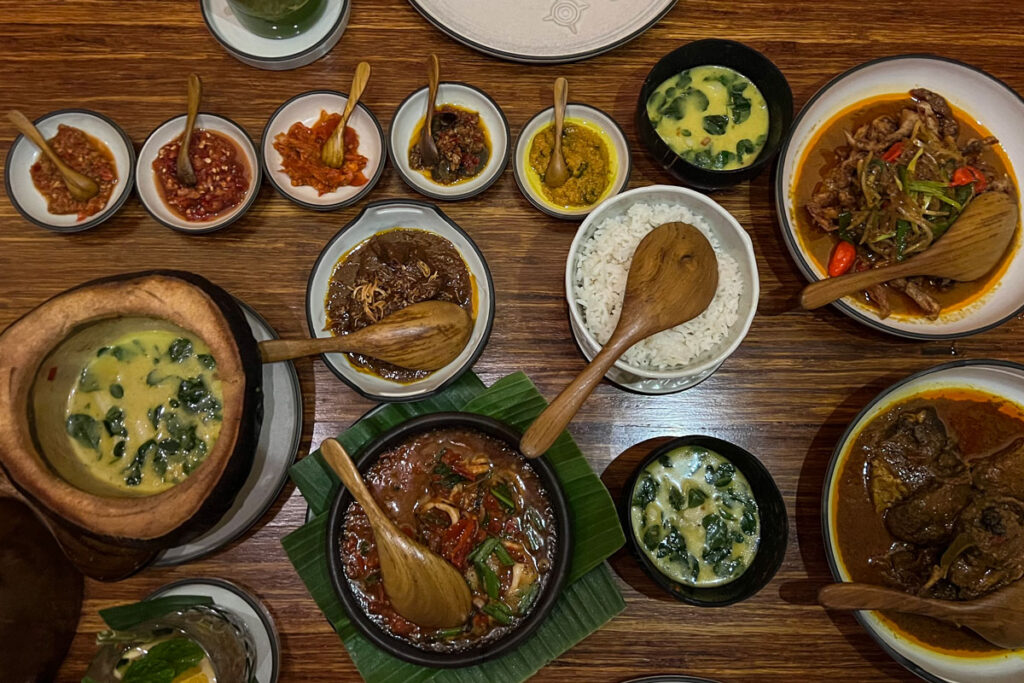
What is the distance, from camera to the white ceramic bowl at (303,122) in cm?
215

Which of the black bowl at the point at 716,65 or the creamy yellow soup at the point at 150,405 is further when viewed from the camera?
the black bowl at the point at 716,65

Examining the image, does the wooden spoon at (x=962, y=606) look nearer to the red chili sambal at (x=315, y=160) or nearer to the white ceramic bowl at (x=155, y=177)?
the red chili sambal at (x=315, y=160)

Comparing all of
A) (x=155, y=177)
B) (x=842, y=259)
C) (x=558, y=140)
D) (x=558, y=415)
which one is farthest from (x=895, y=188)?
(x=155, y=177)

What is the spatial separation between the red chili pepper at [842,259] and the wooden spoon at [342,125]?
5.38 feet

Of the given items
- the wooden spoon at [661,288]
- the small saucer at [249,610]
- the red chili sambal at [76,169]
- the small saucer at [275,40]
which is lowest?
the small saucer at [249,610]

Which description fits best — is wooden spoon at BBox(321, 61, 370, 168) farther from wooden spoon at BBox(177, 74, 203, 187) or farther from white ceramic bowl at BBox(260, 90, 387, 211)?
wooden spoon at BBox(177, 74, 203, 187)

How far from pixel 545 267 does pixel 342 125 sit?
81 cm

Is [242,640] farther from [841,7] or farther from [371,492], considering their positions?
[841,7]

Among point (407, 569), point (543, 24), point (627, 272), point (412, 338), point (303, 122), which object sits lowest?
point (407, 569)

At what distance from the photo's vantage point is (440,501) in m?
1.89

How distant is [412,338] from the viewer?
1842 mm

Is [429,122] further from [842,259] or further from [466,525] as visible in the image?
[842,259]

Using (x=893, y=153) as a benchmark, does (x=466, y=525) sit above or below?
below

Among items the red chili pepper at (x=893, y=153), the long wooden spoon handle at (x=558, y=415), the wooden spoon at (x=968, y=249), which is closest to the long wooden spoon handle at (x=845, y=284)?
the wooden spoon at (x=968, y=249)
